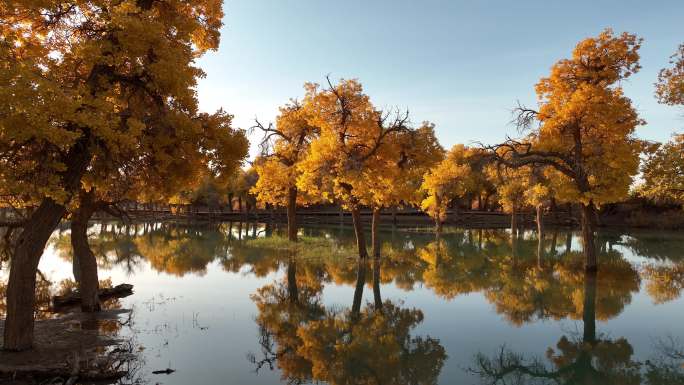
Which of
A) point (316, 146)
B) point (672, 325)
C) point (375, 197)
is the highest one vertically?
point (316, 146)

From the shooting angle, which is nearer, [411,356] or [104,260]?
[411,356]

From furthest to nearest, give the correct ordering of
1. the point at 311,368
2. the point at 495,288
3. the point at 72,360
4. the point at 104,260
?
the point at 104,260 < the point at 495,288 < the point at 311,368 < the point at 72,360

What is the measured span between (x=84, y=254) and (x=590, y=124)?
1999cm

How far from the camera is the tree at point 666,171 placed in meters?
15.4

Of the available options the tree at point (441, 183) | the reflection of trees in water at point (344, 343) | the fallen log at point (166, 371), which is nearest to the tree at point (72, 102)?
the fallen log at point (166, 371)

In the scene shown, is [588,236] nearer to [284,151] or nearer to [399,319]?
[399,319]

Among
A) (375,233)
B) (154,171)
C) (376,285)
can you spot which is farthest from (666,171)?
(154,171)

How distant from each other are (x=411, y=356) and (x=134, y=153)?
8.48m

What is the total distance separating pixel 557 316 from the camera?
1428 centimetres

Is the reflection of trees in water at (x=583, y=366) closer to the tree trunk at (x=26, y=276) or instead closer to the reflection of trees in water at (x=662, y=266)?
the reflection of trees in water at (x=662, y=266)

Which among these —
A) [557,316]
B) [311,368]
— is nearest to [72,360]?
[311,368]

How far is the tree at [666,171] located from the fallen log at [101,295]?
20.1 m

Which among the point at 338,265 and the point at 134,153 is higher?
the point at 134,153

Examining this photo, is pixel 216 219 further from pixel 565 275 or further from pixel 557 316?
pixel 557 316
